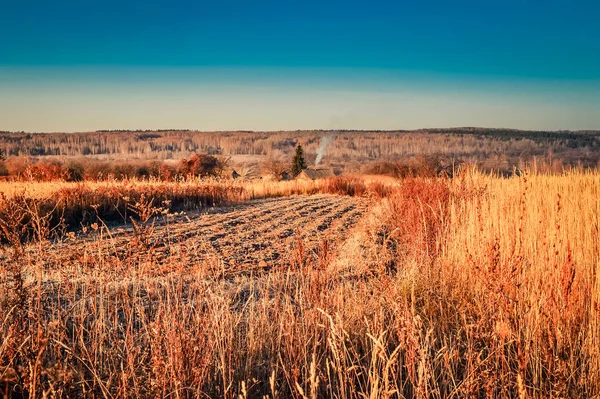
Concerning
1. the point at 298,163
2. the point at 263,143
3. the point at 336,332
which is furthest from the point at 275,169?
the point at 263,143

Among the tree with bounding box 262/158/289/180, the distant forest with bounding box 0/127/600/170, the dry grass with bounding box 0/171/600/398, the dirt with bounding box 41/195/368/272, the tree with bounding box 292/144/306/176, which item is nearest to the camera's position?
the dry grass with bounding box 0/171/600/398

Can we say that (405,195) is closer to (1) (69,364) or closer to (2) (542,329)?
(2) (542,329)

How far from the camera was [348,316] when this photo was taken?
3357mm

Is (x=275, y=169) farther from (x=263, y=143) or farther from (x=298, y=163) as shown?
(x=263, y=143)

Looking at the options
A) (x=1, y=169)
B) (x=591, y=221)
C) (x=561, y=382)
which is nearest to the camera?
(x=561, y=382)

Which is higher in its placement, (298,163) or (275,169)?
(298,163)

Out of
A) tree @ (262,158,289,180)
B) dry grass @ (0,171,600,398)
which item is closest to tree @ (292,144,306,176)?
tree @ (262,158,289,180)

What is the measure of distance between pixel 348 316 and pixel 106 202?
10.1m

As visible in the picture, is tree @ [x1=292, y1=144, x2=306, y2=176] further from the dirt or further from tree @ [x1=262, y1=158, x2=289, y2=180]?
the dirt

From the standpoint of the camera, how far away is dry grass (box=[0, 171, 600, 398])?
2.18m

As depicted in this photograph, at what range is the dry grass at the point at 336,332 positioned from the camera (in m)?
2.18

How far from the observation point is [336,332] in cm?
193

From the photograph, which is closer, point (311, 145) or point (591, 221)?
point (591, 221)

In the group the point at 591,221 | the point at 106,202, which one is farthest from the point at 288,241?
the point at 106,202
